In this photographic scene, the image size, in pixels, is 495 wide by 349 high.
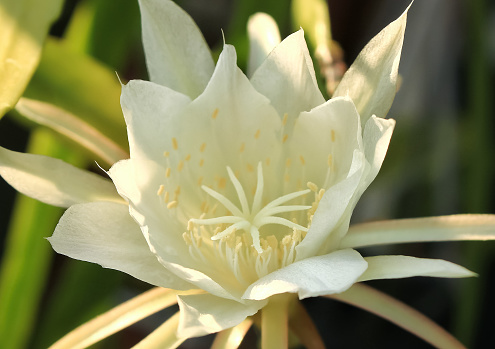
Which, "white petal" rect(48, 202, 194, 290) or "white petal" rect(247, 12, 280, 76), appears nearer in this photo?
"white petal" rect(48, 202, 194, 290)

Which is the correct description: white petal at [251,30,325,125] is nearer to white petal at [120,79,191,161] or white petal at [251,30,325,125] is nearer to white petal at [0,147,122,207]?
white petal at [120,79,191,161]

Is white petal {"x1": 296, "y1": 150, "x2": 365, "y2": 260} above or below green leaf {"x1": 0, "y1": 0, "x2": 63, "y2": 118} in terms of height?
below

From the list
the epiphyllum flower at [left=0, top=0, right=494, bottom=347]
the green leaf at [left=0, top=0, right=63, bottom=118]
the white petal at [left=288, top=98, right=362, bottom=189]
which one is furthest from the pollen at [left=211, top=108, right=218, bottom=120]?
the green leaf at [left=0, top=0, right=63, bottom=118]

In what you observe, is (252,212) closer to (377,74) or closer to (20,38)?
(377,74)

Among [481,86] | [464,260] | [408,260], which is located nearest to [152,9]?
[408,260]

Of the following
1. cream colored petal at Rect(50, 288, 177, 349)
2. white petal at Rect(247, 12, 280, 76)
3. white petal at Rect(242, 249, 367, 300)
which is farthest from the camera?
white petal at Rect(247, 12, 280, 76)

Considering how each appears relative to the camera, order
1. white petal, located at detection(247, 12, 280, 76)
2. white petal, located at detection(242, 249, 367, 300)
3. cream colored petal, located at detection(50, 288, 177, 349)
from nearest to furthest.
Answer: white petal, located at detection(242, 249, 367, 300) → cream colored petal, located at detection(50, 288, 177, 349) → white petal, located at detection(247, 12, 280, 76)

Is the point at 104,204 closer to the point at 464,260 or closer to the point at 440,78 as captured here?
the point at 464,260
